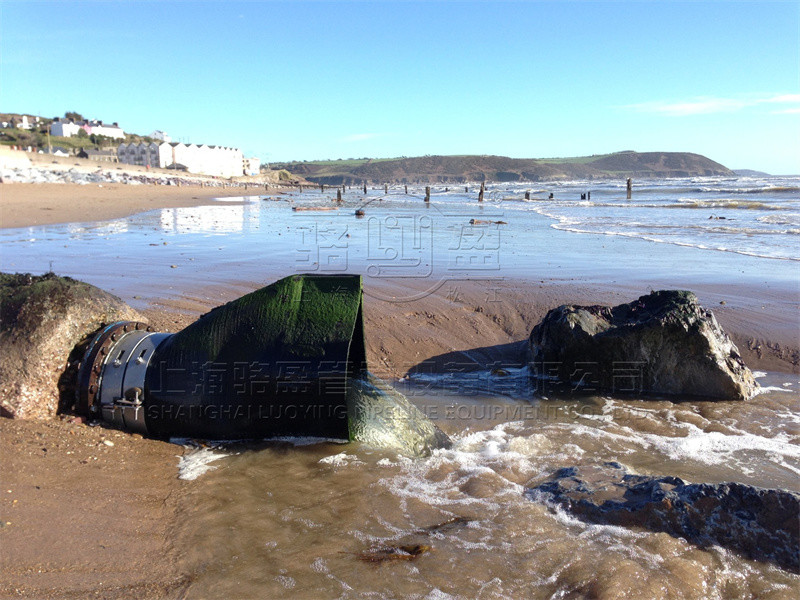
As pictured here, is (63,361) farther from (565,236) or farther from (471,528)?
(565,236)

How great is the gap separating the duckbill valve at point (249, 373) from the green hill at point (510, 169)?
461ft

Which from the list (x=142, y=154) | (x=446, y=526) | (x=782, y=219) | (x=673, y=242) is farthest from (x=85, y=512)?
(x=142, y=154)

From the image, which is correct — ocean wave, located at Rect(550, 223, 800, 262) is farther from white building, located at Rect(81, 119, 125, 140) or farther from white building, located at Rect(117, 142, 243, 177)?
white building, located at Rect(81, 119, 125, 140)

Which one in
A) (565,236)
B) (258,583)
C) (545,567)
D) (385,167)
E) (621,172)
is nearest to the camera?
(258,583)

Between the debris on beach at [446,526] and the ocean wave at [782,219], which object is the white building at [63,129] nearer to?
the ocean wave at [782,219]

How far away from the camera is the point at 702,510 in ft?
10.2

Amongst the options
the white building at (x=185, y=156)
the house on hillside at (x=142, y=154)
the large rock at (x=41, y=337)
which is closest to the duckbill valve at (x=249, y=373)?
the large rock at (x=41, y=337)

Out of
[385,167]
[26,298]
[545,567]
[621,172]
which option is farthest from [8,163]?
[621,172]

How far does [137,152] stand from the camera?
92312 mm

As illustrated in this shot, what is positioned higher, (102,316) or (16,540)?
(102,316)

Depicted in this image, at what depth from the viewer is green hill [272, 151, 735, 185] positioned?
147 metres

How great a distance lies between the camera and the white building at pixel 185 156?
91.8 meters

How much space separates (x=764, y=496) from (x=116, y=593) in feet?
10.7

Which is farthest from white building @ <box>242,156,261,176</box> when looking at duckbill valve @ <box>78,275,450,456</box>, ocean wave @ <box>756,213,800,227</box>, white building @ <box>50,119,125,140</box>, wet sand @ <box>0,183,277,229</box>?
duckbill valve @ <box>78,275,450,456</box>
